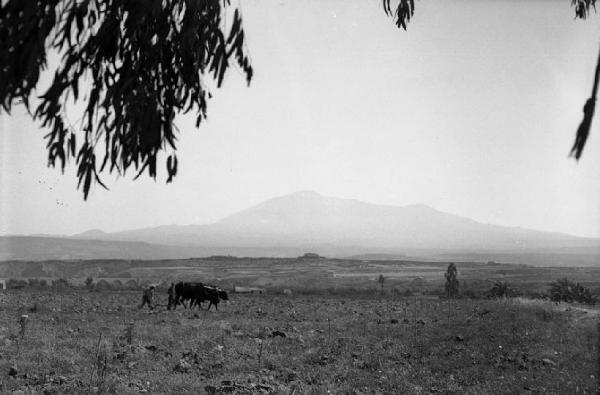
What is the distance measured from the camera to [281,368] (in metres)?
9.33

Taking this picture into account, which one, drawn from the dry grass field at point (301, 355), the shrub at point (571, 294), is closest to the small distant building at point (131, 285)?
the dry grass field at point (301, 355)

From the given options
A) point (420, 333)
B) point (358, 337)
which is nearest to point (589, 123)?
point (358, 337)

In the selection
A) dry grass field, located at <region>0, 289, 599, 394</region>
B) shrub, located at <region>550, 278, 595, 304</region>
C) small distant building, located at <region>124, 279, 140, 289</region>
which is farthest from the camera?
small distant building, located at <region>124, 279, 140, 289</region>

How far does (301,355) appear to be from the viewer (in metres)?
10.7

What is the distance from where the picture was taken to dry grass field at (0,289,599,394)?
25.6 feet

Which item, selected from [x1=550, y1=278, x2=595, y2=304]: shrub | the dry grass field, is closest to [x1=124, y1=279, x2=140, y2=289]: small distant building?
the dry grass field

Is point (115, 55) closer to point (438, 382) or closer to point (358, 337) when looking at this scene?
point (438, 382)

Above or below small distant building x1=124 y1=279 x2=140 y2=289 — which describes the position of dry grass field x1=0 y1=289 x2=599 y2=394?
above

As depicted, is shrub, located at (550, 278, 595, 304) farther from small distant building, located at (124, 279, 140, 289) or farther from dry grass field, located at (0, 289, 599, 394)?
small distant building, located at (124, 279, 140, 289)

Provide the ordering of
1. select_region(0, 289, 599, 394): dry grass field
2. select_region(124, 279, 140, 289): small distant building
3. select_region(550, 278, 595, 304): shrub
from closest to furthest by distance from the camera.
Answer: select_region(0, 289, 599, 394): dry grass field → select_region(550, 278, 595, 304): shrub → select_region(124, 279, 140, 289): small distant building

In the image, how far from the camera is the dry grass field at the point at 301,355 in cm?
781

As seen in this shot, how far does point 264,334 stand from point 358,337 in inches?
114

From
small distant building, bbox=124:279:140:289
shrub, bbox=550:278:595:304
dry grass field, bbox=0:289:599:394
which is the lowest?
small distant building, bbox=124:279:140:289

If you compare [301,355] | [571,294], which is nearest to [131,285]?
[571,294]
